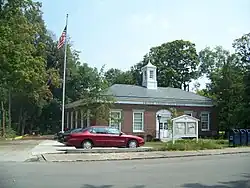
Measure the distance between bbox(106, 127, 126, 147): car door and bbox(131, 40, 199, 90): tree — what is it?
37.4m

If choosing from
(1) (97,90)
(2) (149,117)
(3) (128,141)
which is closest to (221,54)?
(2) (149,117)

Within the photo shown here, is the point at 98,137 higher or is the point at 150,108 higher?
the point at 150,108

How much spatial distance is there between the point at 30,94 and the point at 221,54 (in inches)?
1379

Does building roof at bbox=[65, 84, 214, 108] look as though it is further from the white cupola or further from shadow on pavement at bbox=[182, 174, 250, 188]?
shadow on pavement at bbox=[182, 174, 250, 188]

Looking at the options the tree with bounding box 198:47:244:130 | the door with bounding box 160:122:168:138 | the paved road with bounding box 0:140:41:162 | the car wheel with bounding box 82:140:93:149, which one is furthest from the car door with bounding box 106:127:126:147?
the tree with bounding box 198:47:244:130

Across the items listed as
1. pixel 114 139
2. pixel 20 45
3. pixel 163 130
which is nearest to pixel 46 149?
pixel 114 139

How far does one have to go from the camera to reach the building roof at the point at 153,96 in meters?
40.7

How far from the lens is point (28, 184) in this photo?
10289 mm

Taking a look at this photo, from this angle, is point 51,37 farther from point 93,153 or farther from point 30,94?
point 93,153

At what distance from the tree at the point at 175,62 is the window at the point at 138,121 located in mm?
21782

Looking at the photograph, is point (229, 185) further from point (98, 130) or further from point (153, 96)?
point (153, 96)

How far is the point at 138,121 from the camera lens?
4103 centimetres

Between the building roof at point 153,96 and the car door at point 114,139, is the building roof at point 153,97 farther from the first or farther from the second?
the car door at point 114,139

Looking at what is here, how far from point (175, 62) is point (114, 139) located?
4279 centimetres
